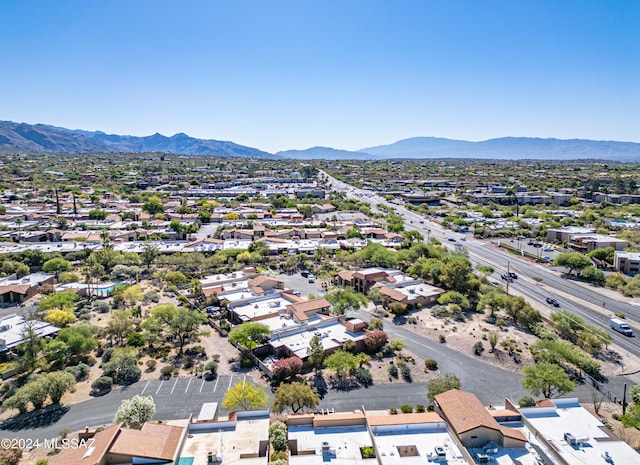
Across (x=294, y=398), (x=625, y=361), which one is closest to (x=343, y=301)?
(x=294, y=398)

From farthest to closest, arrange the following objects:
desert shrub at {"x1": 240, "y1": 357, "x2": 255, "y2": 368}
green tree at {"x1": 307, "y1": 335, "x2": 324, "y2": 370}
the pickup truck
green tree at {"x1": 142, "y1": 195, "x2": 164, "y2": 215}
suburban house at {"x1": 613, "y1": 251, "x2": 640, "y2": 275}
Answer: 1. green tree at {"x1": 142, "y1": 195, "x2": 164, "y2": 215}
2. suburban house at {"x1": 613, "y1": 251, "x2": 640, "y2": 275}
3. the pickup truck
4. desert shrub at {"x1": 240, "y1": 357, "x2": 255, "y2": 368}
5. green tree at {"x1": 307, "y1": 335, "x2": 324, "y2": 370}

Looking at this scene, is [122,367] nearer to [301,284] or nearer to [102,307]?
[102,307]

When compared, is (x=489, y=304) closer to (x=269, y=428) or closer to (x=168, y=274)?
(x=269, y=428)

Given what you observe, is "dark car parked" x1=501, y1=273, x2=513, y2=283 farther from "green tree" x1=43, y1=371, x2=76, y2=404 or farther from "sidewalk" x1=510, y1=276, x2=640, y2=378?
"green tree" x1=43, y1=371, x2=76, y2=404

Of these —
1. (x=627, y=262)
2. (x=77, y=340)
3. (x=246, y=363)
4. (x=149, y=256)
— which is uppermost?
(x=627, y=262)

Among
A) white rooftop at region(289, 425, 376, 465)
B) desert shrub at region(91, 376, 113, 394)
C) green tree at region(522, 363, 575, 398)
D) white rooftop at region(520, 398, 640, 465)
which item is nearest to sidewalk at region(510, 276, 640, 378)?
green tree at region(522, 363, 575, 398)

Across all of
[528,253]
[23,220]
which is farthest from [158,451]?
[23,220]
